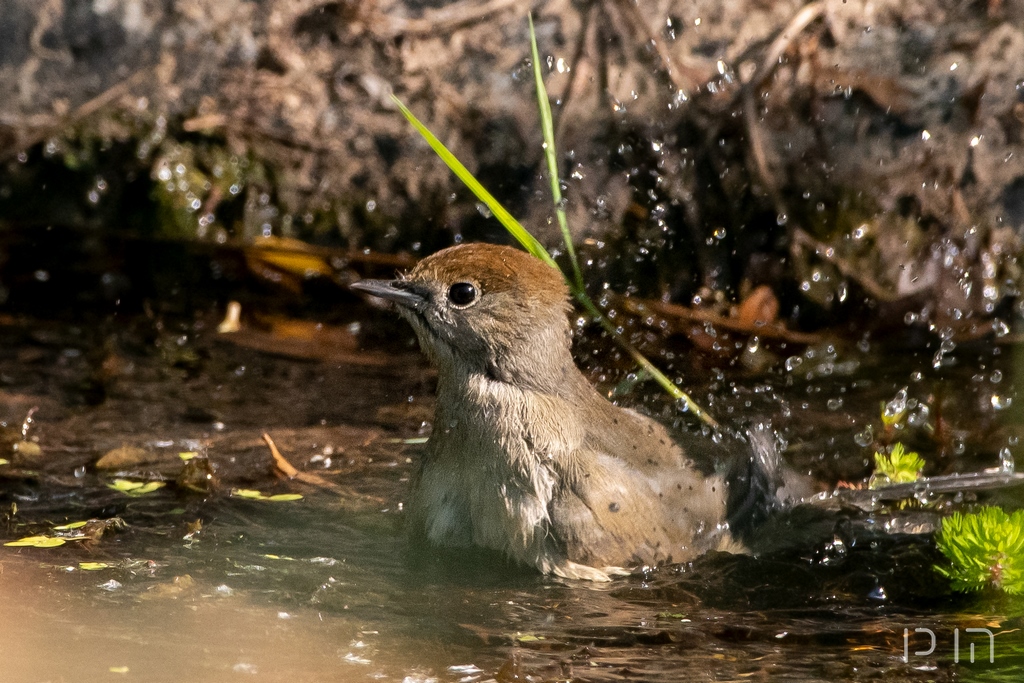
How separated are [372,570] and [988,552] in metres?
2.28

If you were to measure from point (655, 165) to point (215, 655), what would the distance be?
15.1 feet

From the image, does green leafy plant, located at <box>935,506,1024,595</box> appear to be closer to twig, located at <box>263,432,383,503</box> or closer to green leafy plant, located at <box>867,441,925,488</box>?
green leafy plant, located at <box>867,441,925,488</box>

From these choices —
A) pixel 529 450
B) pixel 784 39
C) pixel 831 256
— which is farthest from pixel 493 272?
pixel 784 39

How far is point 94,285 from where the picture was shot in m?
7.66

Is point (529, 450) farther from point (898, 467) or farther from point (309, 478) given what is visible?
point (898, 467)

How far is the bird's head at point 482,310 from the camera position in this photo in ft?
16.0

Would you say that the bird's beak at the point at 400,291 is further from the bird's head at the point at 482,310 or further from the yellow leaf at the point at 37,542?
the yellow leaf at the point at 37,542

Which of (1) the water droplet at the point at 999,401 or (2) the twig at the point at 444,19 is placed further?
(2) the twig at the point at 444,19

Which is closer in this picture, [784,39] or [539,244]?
[539,244]

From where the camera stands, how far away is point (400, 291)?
4.93 metres

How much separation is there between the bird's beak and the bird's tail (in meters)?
1.61

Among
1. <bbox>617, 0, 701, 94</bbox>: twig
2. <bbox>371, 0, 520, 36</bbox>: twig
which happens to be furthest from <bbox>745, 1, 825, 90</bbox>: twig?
<bbox>371, 0, 520, 36</bbox>: twig

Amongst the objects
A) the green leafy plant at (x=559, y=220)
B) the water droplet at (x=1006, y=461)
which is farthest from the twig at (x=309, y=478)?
the water droplet at (x=1006, y=461)

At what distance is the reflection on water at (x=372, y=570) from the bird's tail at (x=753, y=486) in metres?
0.14
